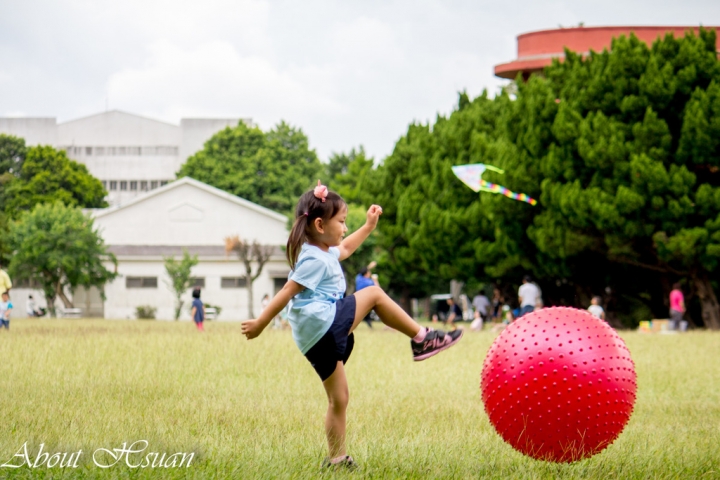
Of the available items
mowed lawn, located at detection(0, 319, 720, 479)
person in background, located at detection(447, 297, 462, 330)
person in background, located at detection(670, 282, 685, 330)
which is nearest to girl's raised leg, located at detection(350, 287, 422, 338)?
mowed lawn, located at detection(0, 319, 720, 479)

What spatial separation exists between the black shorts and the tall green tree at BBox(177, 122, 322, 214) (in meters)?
63.3

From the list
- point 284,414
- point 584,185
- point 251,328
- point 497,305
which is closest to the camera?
point 251,328

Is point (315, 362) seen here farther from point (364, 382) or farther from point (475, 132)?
point (475, 132)

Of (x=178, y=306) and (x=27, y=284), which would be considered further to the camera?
(x=27, y=284)

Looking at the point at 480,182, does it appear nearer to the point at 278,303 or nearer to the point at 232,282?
the point at 232,282

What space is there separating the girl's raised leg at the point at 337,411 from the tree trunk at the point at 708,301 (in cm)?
2807

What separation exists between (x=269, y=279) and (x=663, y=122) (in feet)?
100

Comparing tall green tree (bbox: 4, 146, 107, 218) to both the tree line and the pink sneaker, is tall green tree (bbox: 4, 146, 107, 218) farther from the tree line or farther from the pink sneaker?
the pink sneaker

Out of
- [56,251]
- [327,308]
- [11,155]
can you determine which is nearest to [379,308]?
[327,308]

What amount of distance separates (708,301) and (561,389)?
91.8ft

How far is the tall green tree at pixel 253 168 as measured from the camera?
232ft

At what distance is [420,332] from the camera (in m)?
6.72

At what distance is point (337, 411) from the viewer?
6578mm

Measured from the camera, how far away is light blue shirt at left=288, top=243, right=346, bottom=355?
6.27 meters
